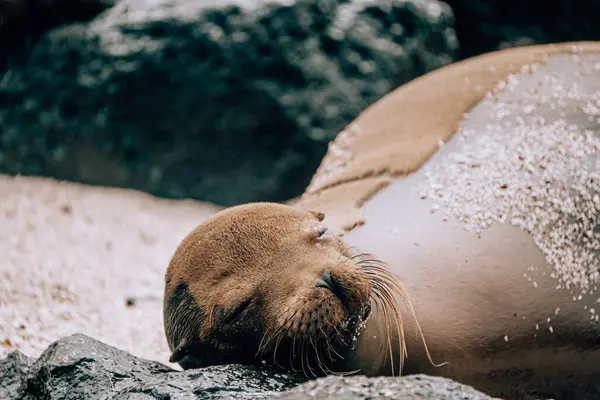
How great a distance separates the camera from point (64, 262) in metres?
4.92

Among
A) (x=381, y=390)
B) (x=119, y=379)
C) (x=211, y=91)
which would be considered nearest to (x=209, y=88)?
(x=211, y=91)

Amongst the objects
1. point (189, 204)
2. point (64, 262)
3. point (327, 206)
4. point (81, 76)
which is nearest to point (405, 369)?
point (327, 206)

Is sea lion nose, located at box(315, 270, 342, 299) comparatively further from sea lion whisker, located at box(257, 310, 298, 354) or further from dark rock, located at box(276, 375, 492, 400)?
dark rock, located at box(276, 375, 492, 400)

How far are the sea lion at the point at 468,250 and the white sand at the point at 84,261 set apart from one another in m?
1.15

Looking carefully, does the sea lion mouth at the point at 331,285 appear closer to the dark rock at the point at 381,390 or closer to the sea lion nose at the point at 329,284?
the sea lion nose at the point at 329,284

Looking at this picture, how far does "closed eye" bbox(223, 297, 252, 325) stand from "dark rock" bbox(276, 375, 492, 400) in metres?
0.60

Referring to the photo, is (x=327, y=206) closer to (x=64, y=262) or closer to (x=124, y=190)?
(x=64, y=262)

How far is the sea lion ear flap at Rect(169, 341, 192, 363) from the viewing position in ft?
9.32

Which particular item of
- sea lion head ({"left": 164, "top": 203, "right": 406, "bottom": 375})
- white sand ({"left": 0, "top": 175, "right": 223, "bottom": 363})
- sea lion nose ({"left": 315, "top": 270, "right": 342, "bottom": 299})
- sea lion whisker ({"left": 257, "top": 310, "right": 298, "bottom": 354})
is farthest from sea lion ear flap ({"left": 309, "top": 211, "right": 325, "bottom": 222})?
white sand ({"left": 0, "top": 175, "right": 223, "bottom": 363})

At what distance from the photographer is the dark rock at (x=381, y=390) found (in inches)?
82.2

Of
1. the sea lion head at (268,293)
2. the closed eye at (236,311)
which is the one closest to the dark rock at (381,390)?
the sea lion head at (268,293)

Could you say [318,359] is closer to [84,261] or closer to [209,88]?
[84,261]

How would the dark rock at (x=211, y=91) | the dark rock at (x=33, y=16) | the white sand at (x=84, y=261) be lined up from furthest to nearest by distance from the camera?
the dark rock at (x=33, y=16) → the dark rock at (x=211, y=91) → the white sand at (x=84, y=261)

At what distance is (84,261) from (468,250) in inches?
110
